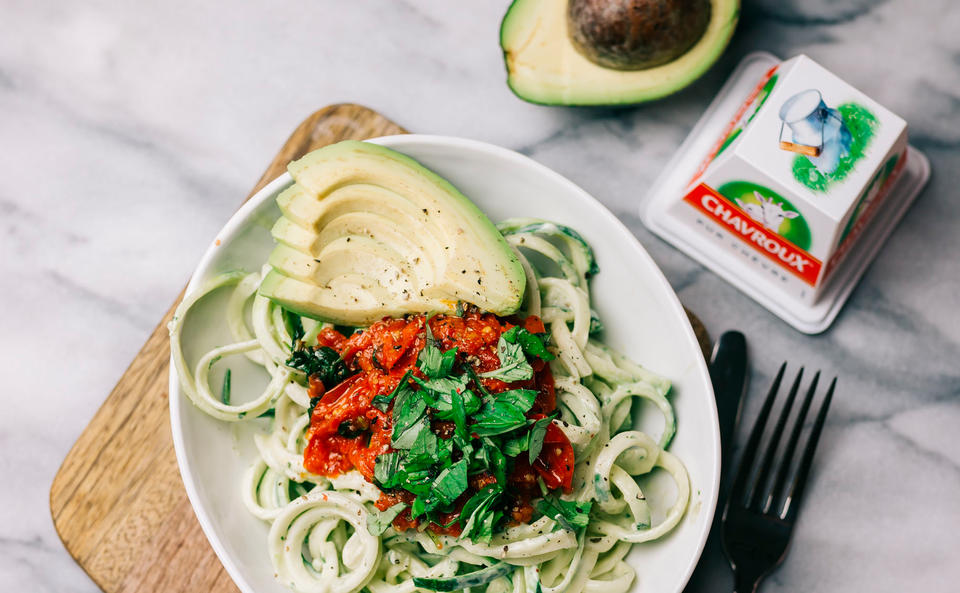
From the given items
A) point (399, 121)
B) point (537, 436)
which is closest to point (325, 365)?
point (537, 436)

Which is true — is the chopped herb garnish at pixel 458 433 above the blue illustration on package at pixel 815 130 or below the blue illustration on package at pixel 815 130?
below

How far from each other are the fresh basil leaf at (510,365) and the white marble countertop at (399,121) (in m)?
1.25

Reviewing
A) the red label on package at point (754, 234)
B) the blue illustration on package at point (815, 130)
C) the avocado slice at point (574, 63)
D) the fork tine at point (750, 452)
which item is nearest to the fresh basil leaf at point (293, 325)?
the avocado slice at point (574, 63)

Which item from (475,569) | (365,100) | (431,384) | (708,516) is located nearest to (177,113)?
(365,100)

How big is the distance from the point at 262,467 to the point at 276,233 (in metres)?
0.98

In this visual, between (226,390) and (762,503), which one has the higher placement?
(762,503)

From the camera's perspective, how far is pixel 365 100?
3879mm

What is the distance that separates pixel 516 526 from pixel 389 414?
2.06ft

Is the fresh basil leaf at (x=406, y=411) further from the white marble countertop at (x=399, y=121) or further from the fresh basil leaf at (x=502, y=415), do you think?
the white marble countertop at (x=399, y=121)

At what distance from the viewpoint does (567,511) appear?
9.47ft

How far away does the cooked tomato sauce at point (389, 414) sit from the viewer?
275 cm

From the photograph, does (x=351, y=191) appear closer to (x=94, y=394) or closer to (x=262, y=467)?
(x=262, y=467)

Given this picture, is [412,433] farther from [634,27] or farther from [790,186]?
[634,27]

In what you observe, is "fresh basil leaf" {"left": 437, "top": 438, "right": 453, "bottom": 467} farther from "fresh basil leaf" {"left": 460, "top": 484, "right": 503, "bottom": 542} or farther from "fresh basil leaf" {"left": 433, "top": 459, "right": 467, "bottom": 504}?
"fresh basil leaf" {"left": 460, "top": 484, "right": 503, "bottom": 542}
